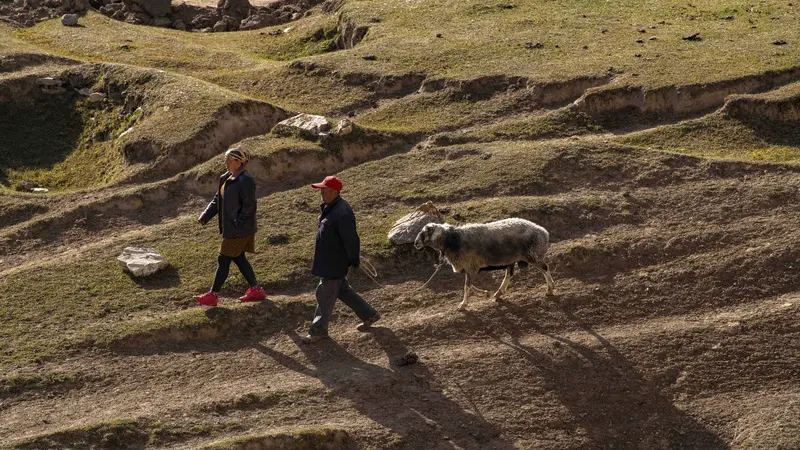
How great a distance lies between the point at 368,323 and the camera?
16.1 m

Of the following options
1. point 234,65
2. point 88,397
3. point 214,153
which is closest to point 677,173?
point 214,153

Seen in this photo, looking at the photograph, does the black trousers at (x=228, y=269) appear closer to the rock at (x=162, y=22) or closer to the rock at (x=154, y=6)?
the rock at (x=162, y=22)

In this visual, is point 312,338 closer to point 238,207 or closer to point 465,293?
point 238,207

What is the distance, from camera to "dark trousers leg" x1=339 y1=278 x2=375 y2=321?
1568cm

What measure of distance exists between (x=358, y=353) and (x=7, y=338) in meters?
5.49

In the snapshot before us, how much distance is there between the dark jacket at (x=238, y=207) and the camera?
Result: 632 inches

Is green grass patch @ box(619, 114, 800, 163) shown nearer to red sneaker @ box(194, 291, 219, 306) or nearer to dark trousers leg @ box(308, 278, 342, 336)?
dark trousers leg @ box(308, 278, 342, 336)

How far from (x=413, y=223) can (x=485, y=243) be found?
2543 millimetres

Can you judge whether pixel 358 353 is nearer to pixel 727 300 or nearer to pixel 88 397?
pixel 88 397

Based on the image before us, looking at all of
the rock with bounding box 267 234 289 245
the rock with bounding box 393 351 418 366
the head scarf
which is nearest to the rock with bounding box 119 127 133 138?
the rock with bounding box 267 234 289 245

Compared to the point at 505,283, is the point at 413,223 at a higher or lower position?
higher

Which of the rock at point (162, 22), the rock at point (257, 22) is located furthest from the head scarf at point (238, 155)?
the rock at point (162, 22)

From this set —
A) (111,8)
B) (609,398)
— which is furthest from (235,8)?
(609,398)

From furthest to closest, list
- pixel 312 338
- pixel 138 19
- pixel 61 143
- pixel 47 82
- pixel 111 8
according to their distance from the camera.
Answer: pixel 111 8 < pixel 138 19 < pixel 47 82 < pixel 61 143 < pixel 312 338
